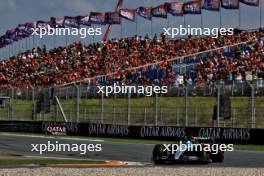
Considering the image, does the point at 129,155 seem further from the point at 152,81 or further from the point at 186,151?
the point at 152,81

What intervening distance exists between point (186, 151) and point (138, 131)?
12684 mm

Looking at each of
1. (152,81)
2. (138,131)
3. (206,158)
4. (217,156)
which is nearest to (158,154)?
(206,158)

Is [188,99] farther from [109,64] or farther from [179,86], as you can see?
[109,64]

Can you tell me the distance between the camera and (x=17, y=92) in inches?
1475

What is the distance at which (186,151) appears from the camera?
18484 millimetres

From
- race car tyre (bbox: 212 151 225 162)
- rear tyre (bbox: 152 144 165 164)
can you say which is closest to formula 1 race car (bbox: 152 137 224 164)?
rear tyre (bbox: 152 144 165 164)

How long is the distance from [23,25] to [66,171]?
49.6 metres

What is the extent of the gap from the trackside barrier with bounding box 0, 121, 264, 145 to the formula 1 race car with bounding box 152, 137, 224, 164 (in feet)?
24.3

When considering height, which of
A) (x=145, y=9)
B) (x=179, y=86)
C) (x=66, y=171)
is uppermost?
(x=145, y=9)

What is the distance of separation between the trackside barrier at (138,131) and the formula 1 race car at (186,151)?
7.41 m

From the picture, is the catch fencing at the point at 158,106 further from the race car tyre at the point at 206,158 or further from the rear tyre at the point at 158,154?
the rear tyre at the point at 158,154

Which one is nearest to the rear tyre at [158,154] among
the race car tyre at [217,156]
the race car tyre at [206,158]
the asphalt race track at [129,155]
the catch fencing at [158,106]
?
the asphalt race track at [129,155]

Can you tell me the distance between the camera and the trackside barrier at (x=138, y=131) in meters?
26.7

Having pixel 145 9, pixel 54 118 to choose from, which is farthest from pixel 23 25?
pixel 54 118
